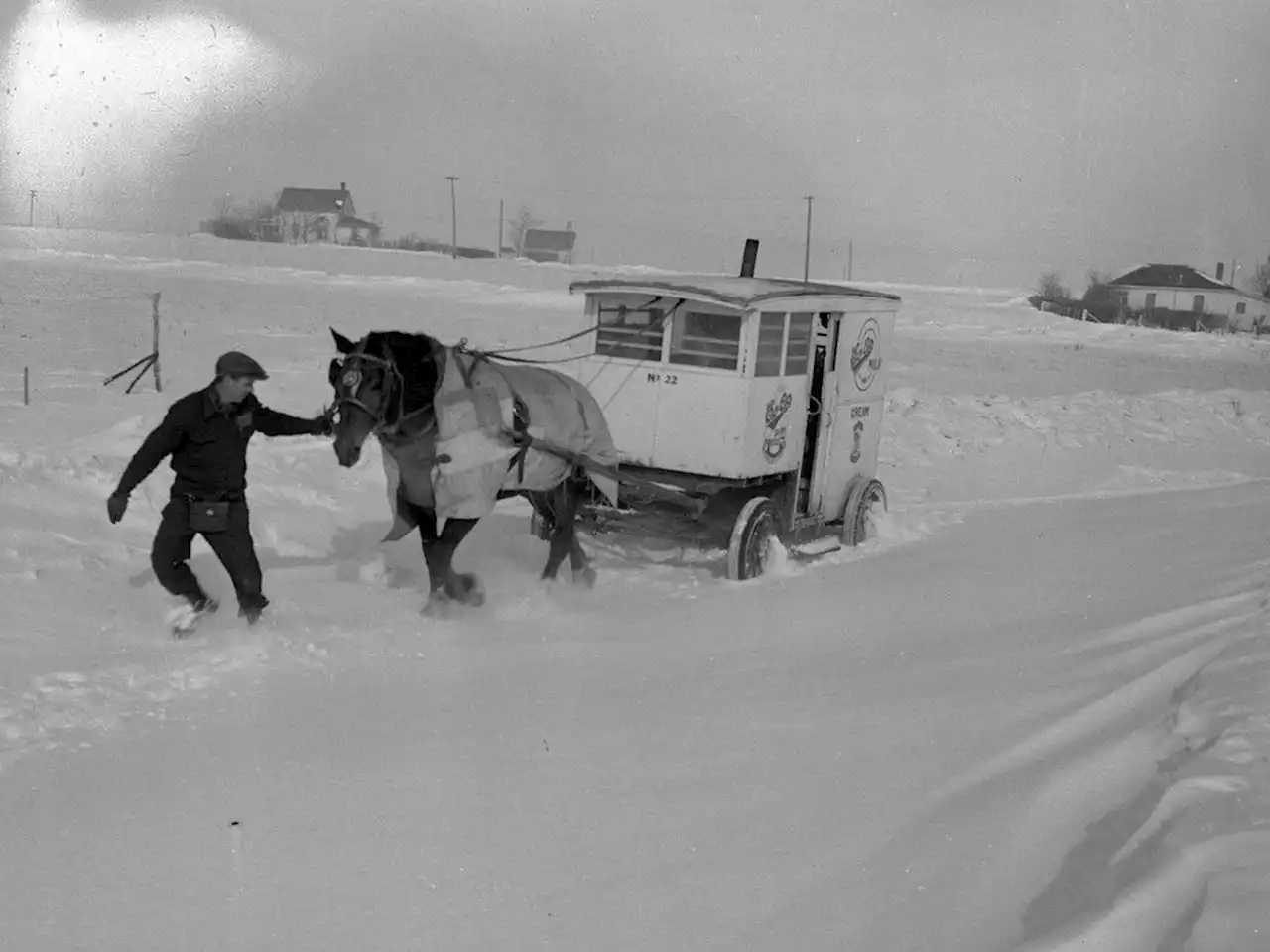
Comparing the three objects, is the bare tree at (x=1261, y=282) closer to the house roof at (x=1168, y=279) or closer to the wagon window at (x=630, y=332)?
the house roof at (x=1168, y=279)

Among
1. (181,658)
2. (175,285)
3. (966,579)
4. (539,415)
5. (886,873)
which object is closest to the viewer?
(886,873)

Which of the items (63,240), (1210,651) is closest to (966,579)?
(1210,651)

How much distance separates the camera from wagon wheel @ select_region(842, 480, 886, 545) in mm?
10664

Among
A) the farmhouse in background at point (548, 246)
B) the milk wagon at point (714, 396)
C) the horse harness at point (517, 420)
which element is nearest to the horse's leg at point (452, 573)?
the horse harness at point (517, 420)

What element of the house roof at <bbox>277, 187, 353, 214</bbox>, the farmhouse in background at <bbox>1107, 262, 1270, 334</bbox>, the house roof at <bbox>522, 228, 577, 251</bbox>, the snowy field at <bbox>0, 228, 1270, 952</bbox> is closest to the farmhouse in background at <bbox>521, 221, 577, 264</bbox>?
the house roof at <bbox>522, 228, 577, 251</bbox>

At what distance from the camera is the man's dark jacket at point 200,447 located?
6.58m

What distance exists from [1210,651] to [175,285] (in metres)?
33.2

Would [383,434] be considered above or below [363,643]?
above

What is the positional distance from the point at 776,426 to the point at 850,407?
1311mm

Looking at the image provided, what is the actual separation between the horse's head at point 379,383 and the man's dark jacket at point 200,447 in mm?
513

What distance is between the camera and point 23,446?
10.8 m

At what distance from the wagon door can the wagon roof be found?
52 cm

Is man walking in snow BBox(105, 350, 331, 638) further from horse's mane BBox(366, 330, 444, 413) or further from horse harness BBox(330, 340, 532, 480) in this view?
horse's mane BBox(366, 330, 444, 413)

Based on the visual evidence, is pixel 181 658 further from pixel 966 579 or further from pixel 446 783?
pixel 966 579
